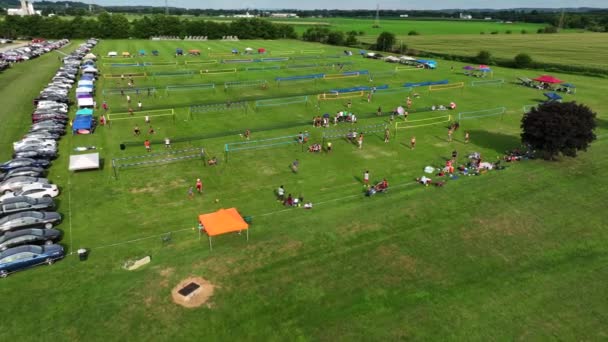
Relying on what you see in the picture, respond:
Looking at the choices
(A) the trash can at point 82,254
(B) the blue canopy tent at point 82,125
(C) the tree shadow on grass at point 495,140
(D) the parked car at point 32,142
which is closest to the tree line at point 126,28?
(B) the blue canopy tent at point 82,125

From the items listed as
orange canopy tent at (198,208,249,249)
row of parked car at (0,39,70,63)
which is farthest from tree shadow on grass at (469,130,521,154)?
row of parked car at (0,39,70,63)

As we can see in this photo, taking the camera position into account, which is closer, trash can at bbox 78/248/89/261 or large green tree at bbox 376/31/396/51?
trash can at bbox 78/248/89/261

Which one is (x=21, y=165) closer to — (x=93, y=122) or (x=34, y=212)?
(x=34, y=212)

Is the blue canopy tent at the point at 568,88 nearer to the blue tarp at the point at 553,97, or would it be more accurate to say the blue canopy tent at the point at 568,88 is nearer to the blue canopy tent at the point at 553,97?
the blue canopy tent at the point at 553,97

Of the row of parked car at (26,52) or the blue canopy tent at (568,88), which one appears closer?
the blue canopy tent at (568,88)

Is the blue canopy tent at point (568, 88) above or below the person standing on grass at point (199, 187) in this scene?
above

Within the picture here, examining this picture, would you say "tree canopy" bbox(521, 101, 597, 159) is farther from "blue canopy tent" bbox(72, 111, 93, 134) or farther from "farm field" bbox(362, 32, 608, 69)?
"farm field" bbox(362, 32, 608, 69)
